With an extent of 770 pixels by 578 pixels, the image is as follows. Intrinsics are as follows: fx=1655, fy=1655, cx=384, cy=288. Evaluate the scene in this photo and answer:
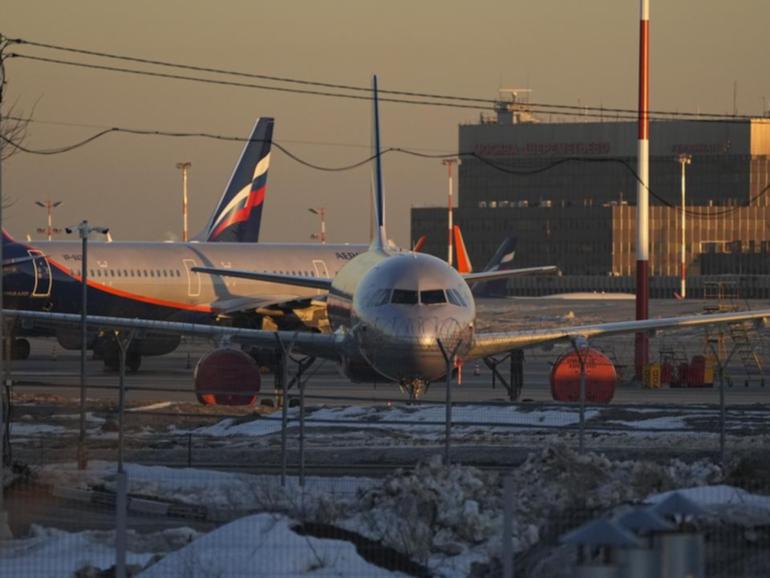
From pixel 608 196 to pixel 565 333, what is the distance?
145728 mm

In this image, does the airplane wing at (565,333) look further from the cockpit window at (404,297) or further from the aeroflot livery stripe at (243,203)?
the aeroflot livery stripe at (243,203)

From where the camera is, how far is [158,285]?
53375mm

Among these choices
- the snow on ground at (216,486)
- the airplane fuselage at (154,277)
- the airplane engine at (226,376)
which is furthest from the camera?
the airplane fuselage at (154,277)

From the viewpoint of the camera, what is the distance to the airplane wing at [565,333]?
34656 mm

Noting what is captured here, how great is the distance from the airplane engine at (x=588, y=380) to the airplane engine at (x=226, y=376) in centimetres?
614

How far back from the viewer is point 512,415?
3136cm

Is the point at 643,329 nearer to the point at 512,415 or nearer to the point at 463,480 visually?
the point at 512,415

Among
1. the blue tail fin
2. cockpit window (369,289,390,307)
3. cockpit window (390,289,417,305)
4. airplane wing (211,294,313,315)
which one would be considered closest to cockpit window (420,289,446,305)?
cockpit window (390,289,417,305)

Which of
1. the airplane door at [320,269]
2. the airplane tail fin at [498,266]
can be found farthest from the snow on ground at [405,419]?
the airplane tail fin at [498,266]

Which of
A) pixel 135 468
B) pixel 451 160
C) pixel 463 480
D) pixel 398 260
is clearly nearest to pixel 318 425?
pixel 398 260

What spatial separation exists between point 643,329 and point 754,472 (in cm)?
1905

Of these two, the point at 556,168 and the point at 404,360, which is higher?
the point at 556,168

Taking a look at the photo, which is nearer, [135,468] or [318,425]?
[135,468]

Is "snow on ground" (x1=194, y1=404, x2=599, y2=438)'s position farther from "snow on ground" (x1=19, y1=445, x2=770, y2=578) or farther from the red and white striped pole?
the red and white striped pole
